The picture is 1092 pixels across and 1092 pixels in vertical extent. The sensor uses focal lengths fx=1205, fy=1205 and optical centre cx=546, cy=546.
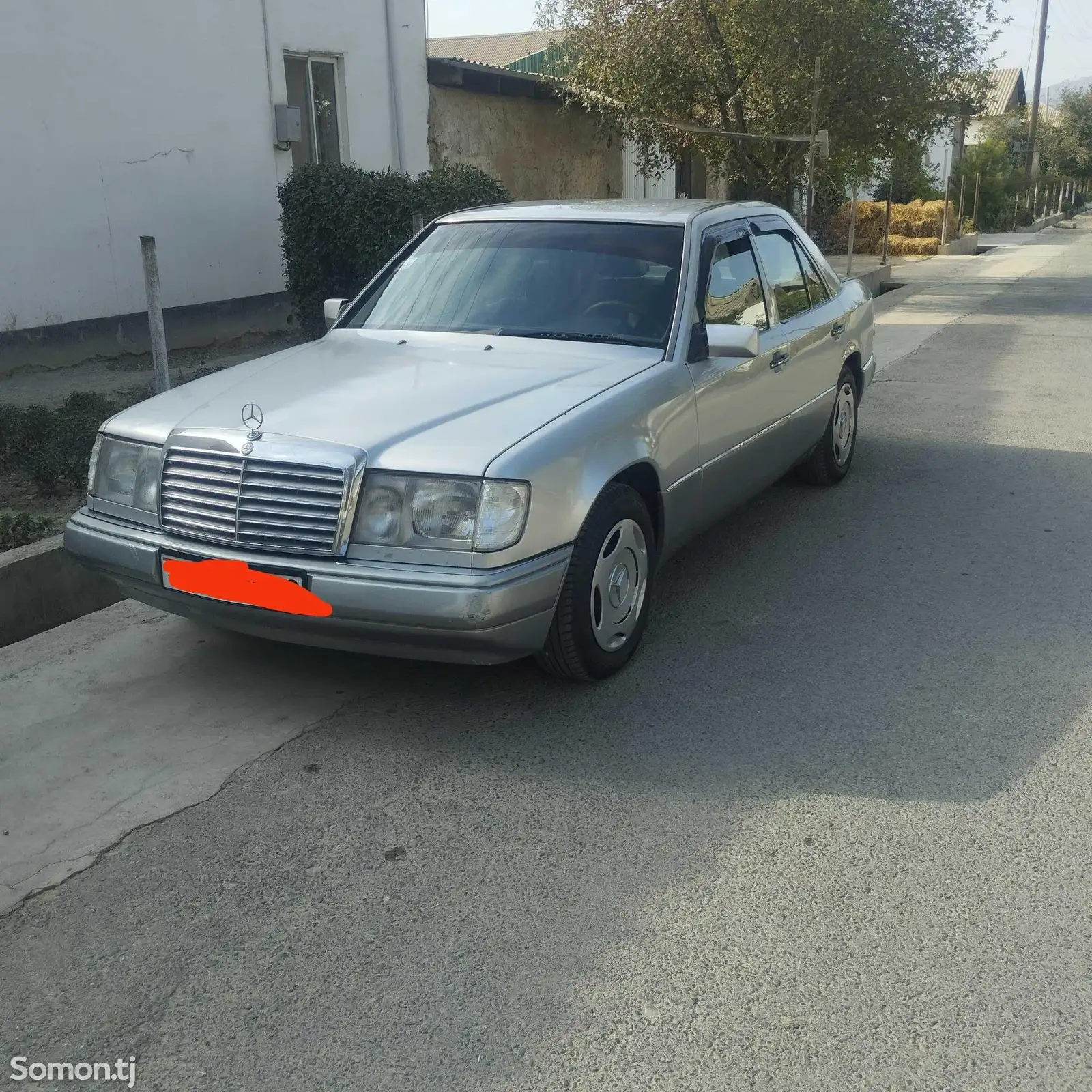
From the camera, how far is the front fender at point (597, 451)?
3.70m

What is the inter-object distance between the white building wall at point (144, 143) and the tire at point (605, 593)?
7.21m

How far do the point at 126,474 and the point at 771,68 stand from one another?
554 inches

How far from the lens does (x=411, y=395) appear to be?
164 inches

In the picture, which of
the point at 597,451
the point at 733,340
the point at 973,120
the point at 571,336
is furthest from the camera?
the point at 973,120

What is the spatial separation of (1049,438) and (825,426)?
2600mm

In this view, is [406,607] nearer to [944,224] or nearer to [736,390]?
[736,390]

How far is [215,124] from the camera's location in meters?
11.6


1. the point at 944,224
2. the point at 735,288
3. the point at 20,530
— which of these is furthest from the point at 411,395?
the point at 944,224

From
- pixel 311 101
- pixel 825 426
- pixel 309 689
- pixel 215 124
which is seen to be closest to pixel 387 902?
pixel 309 689

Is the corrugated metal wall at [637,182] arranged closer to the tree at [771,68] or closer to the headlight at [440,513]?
the tree at [771,68]

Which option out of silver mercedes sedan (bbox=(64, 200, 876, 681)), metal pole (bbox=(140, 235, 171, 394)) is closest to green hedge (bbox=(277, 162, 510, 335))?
metal pole (bbox=(140, 235, 171, 394))

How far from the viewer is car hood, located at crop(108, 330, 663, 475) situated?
12.4ft

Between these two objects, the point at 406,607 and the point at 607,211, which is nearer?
Result: the point at 406,607

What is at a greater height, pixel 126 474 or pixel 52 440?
pixel 126 474
